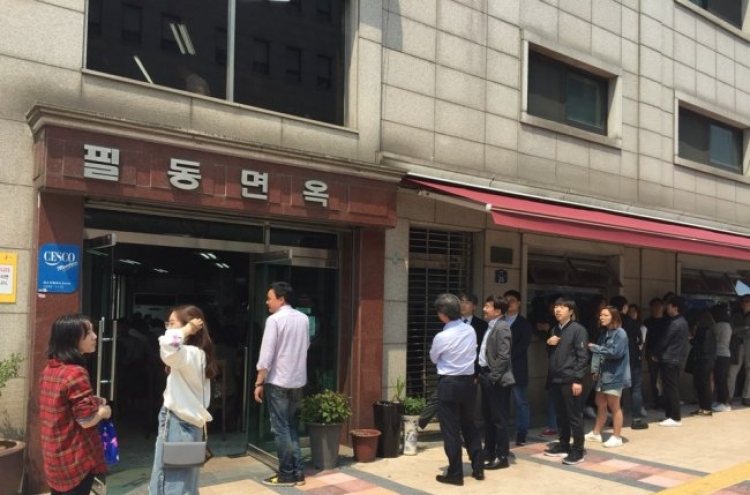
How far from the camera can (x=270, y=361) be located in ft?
21.4

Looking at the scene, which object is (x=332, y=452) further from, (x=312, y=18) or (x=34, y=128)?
(x=312, y=18)

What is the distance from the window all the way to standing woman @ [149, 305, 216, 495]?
10.4 ft

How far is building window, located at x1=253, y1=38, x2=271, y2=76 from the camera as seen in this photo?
7672 mm

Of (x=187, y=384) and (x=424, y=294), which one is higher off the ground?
(x=424, y=294)

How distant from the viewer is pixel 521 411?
8.66 meters

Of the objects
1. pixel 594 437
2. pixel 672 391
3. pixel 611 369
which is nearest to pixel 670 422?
pixel 672 391

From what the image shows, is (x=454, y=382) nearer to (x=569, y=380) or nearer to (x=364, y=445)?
(x=364, y=445)

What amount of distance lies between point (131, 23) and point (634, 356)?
26.2 feet

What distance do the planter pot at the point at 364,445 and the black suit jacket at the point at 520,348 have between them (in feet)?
7.31

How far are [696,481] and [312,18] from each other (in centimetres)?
645

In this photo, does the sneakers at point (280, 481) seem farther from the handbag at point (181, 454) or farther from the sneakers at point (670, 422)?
the sneakers at point (670, 422)

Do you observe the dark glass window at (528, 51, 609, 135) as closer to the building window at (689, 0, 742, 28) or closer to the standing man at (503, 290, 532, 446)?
the standing man at (503, 290, 532, 446)

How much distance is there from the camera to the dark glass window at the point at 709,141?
44.5ft

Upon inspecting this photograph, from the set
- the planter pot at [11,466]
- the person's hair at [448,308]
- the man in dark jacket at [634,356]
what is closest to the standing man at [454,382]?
the person's hair at [448,308]
